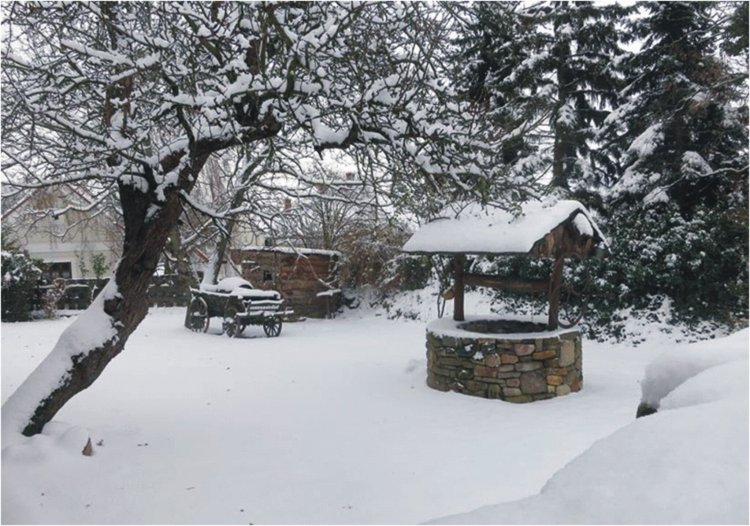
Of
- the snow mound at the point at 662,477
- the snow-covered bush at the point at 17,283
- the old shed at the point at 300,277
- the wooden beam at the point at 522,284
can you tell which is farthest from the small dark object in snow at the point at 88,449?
the snow-covered bush at the point at 17,283

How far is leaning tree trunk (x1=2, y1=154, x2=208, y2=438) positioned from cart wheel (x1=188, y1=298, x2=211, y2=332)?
805 centimetres

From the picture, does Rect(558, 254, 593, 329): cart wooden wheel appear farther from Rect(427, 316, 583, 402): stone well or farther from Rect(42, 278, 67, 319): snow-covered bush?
Rect(42, 278, 67, 319): snow-covered bush

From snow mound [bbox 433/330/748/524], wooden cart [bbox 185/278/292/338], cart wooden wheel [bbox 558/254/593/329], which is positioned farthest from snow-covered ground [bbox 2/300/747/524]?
wooden cart [bbox 185/278/292/338]

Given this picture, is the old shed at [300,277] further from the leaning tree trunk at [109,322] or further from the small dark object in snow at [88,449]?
the small dark object in snow at [88,449]

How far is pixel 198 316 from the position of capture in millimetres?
12695

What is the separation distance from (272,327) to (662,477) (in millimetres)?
11155

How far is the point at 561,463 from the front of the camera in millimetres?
4469

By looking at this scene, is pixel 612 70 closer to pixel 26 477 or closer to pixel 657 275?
pixel 657 275

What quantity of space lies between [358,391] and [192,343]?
16.9ft

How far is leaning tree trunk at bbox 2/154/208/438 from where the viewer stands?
4258mm

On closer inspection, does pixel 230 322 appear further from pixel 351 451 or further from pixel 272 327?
pixel 351 451

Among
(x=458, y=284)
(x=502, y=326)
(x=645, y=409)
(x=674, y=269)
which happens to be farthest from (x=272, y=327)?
(x=645, y=409)

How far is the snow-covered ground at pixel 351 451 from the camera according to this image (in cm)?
152

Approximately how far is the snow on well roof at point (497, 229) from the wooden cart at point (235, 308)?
5.53 m
